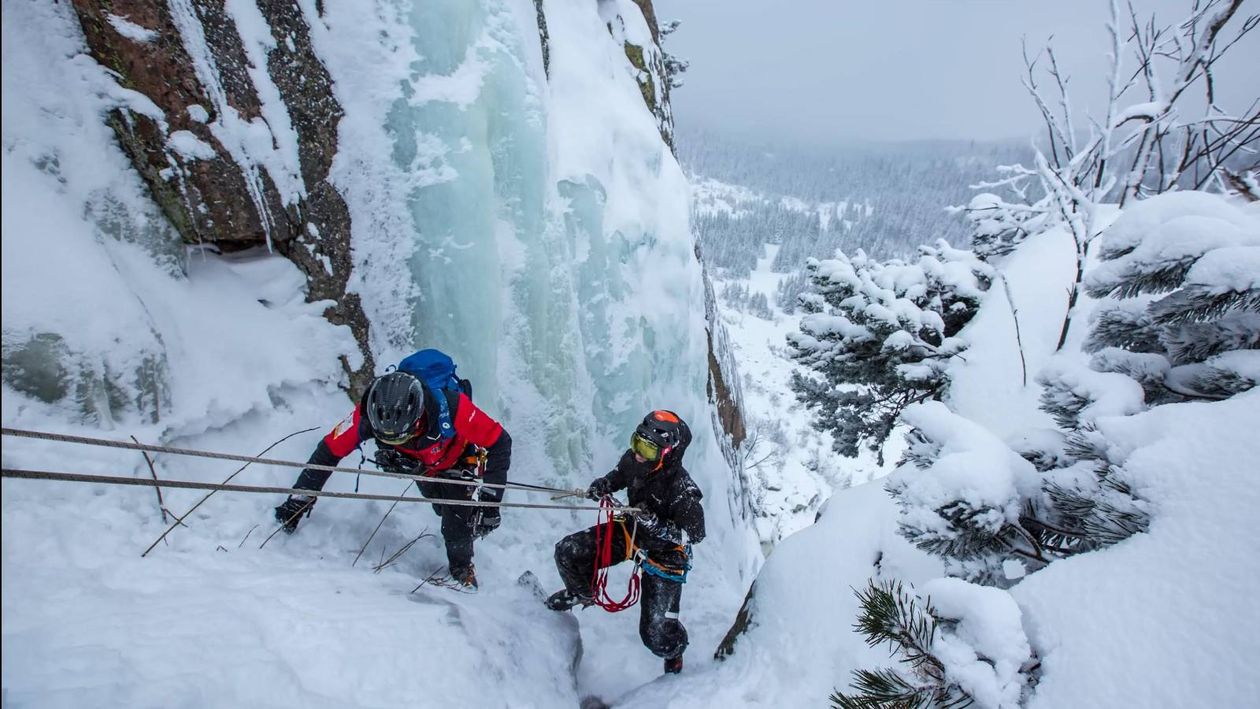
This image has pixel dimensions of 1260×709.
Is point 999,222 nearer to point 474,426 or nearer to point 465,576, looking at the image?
point 474,426

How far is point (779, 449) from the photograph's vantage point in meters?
40.8

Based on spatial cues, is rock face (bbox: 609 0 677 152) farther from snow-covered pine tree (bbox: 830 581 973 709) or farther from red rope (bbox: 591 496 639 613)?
snow-covered pine tree (bbox: 830 581 973 709)

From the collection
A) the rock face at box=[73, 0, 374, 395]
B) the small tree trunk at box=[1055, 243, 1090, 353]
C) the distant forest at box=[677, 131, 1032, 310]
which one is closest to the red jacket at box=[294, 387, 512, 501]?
the rock face at box=[73, 0, 374, 395]

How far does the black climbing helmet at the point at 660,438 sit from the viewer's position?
12.8ft

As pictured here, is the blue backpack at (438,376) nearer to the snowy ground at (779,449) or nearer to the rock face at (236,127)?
the rock face at (236,127)

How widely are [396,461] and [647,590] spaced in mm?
2022

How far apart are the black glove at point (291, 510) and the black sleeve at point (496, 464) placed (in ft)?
3.52

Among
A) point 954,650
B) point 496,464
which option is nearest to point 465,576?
point 496,464

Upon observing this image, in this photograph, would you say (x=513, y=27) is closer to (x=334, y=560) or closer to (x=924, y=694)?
(x=334, y=560)

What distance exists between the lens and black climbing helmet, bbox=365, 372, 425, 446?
3.30 meters

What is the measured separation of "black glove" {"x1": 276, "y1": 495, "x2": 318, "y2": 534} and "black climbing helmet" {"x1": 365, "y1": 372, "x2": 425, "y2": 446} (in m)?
0.67

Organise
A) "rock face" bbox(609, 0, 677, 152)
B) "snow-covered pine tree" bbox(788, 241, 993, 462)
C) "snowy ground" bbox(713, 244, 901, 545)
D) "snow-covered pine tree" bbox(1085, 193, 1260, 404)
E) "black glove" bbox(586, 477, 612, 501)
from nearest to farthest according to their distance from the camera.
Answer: "snow-covered pine tree" bbox(1085, 193, 1260, 404), "black glove" bbox(586, 477, 612, 501), "snow-covered pine tree" bbox(788, 241, 993, 462), "rock face" bbox(609, 0, 677, 152), "snowy ground" bbox(713, 244, 901, 545)

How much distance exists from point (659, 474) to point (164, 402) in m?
3.17

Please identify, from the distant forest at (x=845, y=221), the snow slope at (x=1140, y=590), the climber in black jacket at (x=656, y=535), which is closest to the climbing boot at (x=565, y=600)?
the climber in black jacket at (x=656, y=535)
